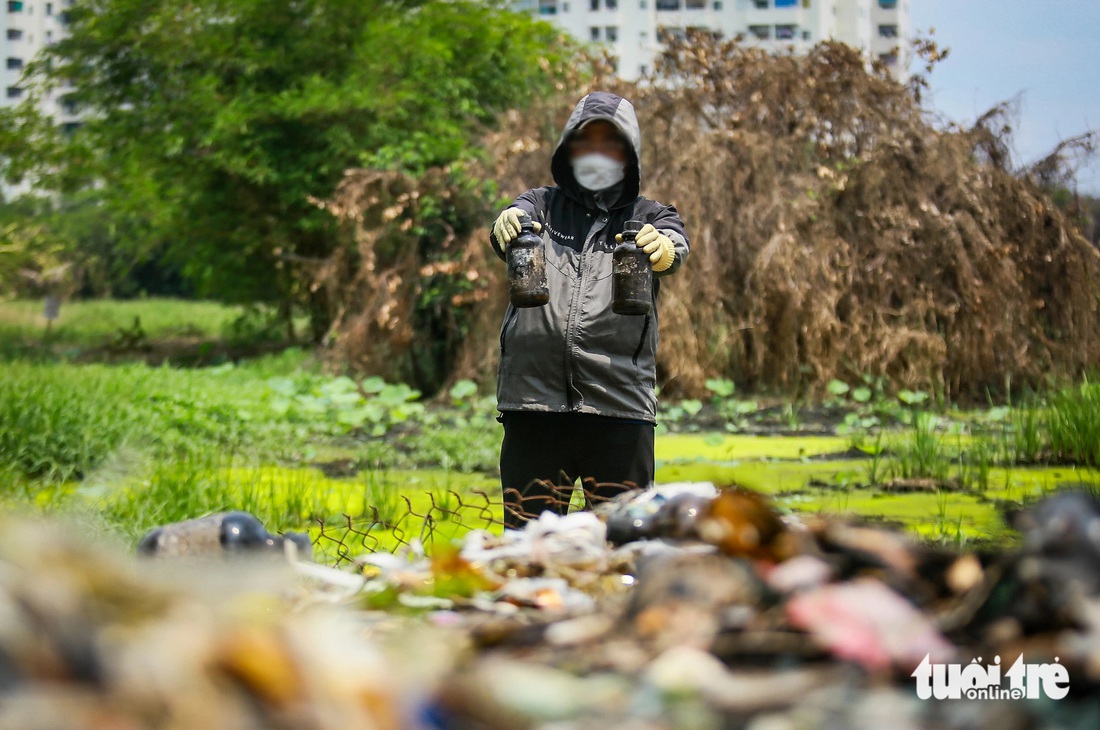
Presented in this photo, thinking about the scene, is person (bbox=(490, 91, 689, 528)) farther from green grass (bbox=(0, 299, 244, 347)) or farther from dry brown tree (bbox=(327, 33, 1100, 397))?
green grass (bbox=(0, 299, 244, 347))

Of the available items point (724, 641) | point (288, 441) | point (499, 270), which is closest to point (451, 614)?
point (724, 641)

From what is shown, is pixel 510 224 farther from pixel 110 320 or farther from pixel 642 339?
pixel 110 320

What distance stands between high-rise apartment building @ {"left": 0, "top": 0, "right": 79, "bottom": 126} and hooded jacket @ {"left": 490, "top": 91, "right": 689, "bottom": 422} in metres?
12.1

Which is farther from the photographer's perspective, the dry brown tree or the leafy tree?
the leafy tree

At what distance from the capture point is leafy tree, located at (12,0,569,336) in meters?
10.5

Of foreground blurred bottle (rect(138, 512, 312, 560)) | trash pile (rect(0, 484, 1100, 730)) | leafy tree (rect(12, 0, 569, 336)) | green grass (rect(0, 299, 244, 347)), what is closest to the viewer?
trash pile (rect(0, 484, 1100, 730))

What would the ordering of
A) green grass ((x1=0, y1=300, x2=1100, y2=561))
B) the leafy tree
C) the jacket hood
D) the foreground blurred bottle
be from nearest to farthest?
the foreground blurred bottle, the jacket hood, green grass ((x1=0, y1=300, x2=1100, y2=561)), the leafy tree

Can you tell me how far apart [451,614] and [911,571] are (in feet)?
1.22

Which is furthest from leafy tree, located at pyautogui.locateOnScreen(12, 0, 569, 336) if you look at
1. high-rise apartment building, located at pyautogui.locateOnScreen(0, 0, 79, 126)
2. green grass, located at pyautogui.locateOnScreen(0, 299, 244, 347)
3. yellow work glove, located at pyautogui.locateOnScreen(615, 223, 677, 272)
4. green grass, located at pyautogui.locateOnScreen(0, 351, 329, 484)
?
yellow work glove, located at pyautogui.locateOnScreen(615, 223, 677, 272)

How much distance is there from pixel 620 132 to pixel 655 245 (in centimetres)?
40

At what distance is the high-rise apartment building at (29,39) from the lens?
13.4 m

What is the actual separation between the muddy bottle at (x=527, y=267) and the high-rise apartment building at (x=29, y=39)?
12.3 metres

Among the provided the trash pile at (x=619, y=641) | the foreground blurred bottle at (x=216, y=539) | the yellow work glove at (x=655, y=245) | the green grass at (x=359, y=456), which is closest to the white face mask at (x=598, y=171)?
the yellow work glove at (x=655, y=245)

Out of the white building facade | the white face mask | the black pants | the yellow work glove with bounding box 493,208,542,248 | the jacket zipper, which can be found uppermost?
the white building facade
